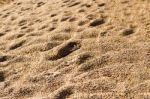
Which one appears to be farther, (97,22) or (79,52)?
(97,22)

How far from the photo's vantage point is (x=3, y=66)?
3.10 metres

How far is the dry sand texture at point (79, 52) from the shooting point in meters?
2.51

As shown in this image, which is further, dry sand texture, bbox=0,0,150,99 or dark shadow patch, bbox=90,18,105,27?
dark shadow patch, bbox=90,18,105,27

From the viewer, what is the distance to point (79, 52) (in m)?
3.06

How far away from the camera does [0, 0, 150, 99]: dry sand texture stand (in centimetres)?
251

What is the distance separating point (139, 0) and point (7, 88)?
196cm

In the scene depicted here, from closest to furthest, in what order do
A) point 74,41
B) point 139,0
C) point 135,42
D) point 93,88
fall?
point 93,88 → point 135,42 → point 74,41 → point 139,0

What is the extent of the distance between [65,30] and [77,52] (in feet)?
1.89

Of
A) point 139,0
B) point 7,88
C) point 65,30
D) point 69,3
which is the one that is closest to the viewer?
point 7,88

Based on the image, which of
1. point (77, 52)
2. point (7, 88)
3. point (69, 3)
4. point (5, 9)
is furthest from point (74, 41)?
point (5, 9)

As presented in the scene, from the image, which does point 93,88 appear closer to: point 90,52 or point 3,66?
point 90,52

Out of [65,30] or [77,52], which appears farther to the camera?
[65,30]

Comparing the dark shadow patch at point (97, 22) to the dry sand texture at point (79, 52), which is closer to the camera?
the dry sand texture at point (79, 52)

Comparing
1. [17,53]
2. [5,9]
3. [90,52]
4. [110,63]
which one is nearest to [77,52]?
[90,52]
